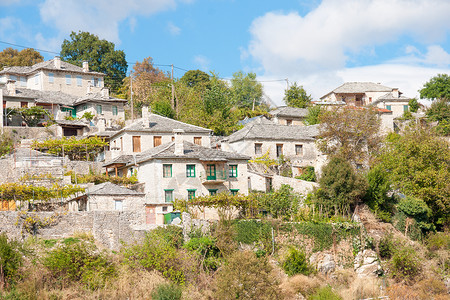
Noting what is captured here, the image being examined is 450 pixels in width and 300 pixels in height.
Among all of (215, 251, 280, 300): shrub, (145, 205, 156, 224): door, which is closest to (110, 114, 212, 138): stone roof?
(145, 205, 156, 224): door

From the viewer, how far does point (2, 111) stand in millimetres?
54969

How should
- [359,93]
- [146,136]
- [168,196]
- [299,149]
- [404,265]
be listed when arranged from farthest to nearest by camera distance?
[359,93]
[299,149]
[146,136]
[168,196]
[404,265]

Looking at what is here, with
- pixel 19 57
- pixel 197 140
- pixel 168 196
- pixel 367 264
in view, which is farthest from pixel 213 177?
pixel 19 57

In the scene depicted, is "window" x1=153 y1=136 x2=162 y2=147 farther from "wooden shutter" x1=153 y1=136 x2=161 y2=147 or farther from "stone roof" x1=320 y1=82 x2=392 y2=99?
"stone roof" x1=320 y1=82 x2=392 y2=99

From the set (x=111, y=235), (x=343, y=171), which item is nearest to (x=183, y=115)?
(x=343, y=171)

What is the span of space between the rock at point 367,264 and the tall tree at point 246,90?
48129mm

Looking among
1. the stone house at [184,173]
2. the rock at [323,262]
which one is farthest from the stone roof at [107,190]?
the rock at [323,262]

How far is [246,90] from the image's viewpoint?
84500 mm

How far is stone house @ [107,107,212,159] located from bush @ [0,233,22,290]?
19074mm

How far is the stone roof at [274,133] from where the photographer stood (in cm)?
5161

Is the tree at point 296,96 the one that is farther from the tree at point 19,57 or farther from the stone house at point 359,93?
the tree at point 19,57

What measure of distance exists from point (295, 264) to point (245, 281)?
5.52m

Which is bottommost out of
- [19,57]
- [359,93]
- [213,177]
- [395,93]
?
[213,177]

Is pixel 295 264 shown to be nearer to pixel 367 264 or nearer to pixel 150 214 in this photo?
pixel 367 264
